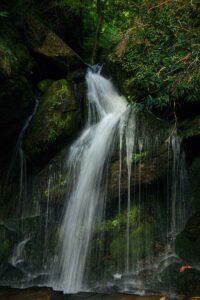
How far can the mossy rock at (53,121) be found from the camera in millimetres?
10156

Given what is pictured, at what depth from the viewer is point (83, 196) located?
30.7 ft

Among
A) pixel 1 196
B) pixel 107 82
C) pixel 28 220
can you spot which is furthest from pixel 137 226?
pixel 107 82

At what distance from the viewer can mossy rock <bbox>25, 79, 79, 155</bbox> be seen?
10.2 meters

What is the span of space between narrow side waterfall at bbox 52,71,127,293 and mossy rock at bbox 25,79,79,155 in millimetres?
515

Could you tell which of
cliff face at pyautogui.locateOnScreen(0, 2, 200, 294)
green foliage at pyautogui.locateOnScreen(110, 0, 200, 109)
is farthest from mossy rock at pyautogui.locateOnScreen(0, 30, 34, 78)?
green foliage at pyautogui.locateOnScreen(110, 0, 200, 109)

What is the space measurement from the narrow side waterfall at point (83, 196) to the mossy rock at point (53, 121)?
0.51 meters

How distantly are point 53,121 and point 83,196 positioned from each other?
7.53ft

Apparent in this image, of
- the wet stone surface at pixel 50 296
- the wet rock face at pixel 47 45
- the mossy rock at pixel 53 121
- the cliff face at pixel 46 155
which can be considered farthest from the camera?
the wet rock face at pixel 47 45

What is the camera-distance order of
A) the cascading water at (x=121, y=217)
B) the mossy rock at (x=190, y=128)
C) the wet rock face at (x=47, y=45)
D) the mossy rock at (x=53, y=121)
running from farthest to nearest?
the wet rock face at (x=47, y=45), the mossy rock at (x=53, y=121), the mossy rock at (x=190, y=128), the cascading water at (x=121, y=217)

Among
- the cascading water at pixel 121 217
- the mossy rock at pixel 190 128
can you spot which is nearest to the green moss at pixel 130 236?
the cascading water at pixel 121 217

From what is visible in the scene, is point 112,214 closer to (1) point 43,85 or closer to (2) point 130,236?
(2) point 130,236

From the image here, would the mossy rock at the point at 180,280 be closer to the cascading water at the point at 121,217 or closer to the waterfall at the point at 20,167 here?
the cascading water at the point at 121,217

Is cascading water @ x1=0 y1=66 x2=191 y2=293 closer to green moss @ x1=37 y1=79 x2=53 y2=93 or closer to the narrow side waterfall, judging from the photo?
the narrow side waterfall

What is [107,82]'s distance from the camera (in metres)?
12.5
